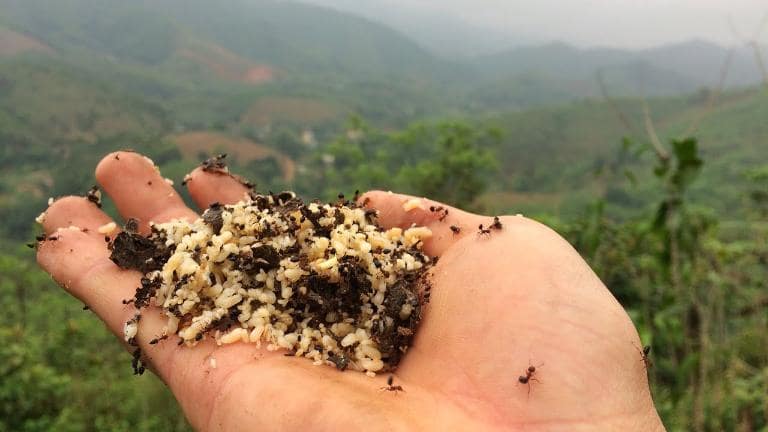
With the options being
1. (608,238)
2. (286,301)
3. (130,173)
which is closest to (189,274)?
(286,301)

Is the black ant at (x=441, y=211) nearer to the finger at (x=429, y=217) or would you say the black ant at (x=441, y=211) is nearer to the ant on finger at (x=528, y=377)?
the finger at (x=429, y=217)

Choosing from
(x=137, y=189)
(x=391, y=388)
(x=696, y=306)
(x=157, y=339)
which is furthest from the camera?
(x=696, y=306)

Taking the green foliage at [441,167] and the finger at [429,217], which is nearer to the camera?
the finger at [429,217]

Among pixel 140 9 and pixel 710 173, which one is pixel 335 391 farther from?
pixel 140 9

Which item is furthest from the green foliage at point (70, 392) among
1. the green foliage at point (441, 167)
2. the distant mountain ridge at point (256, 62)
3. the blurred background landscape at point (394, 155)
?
the distant mountain ridge at point (256, 62)

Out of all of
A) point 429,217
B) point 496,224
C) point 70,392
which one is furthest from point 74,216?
point 70,392

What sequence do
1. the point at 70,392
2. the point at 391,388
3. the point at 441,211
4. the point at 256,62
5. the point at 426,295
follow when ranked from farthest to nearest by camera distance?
the point at 256,62 < the point at 70,392 < the point at 441,211 < the point at 426,295 < the point at 391,388

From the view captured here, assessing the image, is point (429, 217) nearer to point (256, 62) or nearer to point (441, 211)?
point (441, 211)
